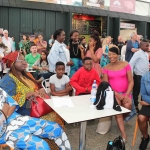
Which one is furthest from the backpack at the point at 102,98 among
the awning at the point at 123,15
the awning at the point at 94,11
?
the awning at the point at 123,15

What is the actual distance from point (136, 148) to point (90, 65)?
1431 millimetres

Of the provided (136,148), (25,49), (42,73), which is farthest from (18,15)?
(136,148)

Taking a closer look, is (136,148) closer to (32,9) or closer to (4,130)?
(4,130)

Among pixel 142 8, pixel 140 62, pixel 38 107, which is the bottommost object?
pixel 38 107

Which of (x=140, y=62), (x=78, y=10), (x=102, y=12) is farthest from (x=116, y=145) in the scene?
(x=102, y=12)

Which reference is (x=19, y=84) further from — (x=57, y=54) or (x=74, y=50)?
(x=74, y=50)

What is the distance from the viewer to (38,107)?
7.86 feet

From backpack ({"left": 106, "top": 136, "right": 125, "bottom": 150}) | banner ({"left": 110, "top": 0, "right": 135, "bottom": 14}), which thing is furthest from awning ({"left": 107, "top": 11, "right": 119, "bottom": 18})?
backpack ({"left": 106, "top": 136, "right": 125, "bottom": 150})

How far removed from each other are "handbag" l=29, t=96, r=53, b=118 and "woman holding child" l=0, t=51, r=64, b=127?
60mm

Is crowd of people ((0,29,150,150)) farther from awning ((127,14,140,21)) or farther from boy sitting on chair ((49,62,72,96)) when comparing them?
awning ((127,14,140,21))

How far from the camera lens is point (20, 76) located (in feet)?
8.25

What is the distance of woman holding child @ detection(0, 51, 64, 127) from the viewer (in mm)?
2277

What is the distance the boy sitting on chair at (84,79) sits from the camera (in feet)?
11.1

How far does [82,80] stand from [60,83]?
0.37 metres
